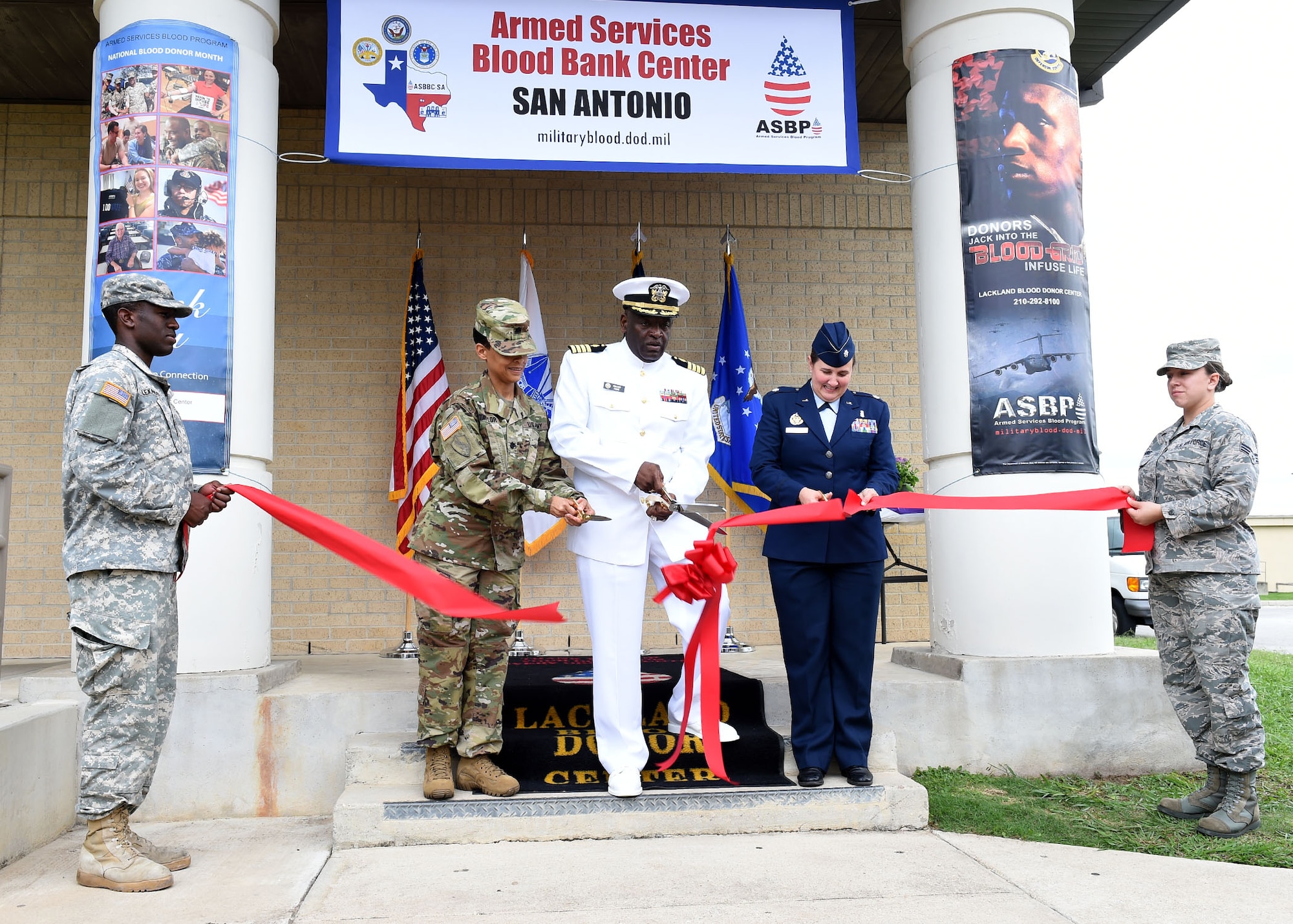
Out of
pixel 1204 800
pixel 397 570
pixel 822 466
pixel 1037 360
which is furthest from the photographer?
pixel 1037 360

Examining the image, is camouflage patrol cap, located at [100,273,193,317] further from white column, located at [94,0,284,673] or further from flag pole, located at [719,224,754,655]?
flag pole, located at [719,224,754,655]

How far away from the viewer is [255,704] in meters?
4.21

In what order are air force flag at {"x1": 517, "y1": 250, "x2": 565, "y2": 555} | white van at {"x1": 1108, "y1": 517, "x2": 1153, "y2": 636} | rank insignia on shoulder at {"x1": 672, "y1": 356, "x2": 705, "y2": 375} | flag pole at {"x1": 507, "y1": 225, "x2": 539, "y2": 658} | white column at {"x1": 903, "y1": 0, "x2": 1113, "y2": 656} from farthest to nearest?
white van at {"x1": 1108, "y1": 517, "x2": 1153, "y2": 636}, flag pole at {"x1": 507, "y1": 225, "x2": 539, "y2": 658}, air force flag at {"x1": 517, "y1": 250, "x2": 565, "y2": 555}, white column at {"x1": 903, "y1": 0, "x2": 1113, "y2": 656}, rank insignia on shoulder at {"x1": 672, "y1": 356, "x2": 705, "y2": 375}

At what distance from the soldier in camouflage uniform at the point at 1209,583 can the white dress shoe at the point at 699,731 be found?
5.56 feet

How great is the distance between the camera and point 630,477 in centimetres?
376

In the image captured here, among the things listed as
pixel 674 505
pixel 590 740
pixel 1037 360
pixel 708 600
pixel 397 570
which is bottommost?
pixel 590 740

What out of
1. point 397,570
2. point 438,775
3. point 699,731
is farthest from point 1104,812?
point 397,570

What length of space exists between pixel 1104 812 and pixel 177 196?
15.2ft

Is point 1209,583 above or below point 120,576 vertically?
below

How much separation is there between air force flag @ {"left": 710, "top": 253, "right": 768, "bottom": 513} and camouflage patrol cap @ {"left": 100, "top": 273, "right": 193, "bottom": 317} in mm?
3773

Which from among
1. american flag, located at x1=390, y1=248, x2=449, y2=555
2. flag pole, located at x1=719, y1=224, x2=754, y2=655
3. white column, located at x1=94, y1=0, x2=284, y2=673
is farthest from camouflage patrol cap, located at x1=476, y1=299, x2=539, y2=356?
flag pole, located at x1=719, y1=224, x2=754, y2=655

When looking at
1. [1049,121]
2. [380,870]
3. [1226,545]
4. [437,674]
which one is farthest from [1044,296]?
[380,870]

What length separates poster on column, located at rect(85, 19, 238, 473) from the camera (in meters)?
4.37

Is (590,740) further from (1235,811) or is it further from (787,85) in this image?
(787,85)
